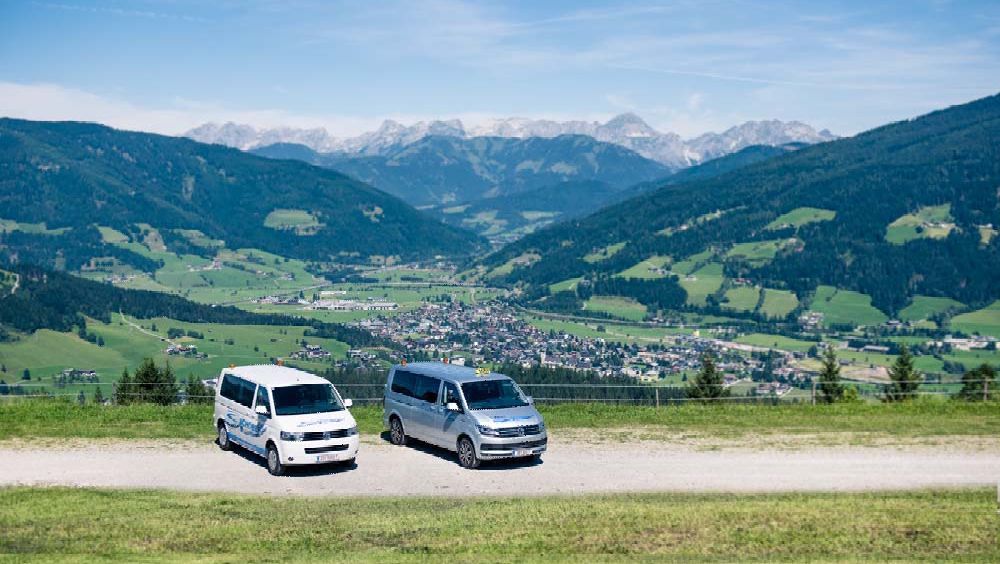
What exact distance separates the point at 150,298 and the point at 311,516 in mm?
163677

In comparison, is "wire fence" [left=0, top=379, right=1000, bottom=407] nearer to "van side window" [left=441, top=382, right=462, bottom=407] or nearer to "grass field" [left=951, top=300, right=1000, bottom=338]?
"van side window" [left=441, top=382, right=462, bottom=407]

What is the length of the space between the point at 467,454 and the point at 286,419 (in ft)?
17.5

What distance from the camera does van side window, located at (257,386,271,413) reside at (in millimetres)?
25609

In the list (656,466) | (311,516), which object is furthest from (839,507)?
(311,516)

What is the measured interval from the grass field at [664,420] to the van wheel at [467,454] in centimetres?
596

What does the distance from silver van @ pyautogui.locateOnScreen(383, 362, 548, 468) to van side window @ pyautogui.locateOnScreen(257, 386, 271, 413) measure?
15.7 feet

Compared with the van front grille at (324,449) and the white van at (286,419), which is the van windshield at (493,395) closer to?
the white van at (286,419)

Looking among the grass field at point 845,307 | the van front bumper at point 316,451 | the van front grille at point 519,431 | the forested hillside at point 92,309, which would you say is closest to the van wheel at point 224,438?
the van front bumper at point 316,451

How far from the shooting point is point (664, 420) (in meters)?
33.4

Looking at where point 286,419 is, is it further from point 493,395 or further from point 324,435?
point 493,395

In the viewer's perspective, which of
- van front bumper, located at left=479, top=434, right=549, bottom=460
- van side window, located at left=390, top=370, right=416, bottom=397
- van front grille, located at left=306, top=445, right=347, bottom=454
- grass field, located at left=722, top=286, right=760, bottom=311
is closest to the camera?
van front grille, located at left=306, top=445, right=347, bottom=454

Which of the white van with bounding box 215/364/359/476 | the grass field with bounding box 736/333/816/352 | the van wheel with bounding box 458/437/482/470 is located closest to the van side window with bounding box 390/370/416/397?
the white van with bounding box 215/364/359/476

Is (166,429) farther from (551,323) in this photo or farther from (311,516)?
(551,323)

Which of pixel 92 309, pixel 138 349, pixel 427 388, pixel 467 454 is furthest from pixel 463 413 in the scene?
pixel 92 309
